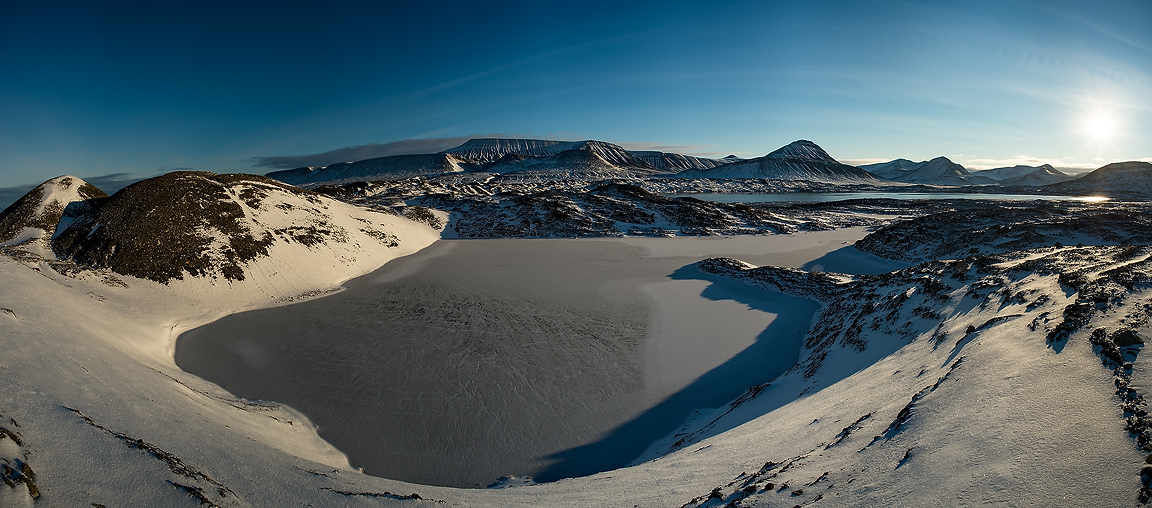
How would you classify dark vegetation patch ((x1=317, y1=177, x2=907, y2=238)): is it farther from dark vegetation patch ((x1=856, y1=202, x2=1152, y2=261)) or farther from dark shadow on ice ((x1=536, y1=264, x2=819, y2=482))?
dark shadow on ice ((x1=536, y1=264, x2=819, y2=482))

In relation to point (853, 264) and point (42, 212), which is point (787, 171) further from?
point (42, 212)

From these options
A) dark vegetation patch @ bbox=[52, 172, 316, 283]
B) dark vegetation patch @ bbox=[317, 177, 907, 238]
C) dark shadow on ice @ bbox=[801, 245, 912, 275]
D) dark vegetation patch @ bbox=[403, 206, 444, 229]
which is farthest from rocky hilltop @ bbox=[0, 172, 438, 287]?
dark shadow on ice @ bbox=[801, 245, 912, 275]

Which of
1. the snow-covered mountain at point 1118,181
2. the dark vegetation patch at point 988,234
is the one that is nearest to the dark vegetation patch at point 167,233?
the dark vegetation patch at point 988,234

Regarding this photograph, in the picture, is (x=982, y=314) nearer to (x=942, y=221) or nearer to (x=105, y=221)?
(x=942, y=221)

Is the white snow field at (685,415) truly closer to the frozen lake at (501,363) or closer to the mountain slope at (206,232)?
the frozen lake at (501,363)

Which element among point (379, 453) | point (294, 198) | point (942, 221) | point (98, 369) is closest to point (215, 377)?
point (98, 369)

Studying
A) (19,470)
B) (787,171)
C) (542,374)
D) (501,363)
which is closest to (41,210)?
(501,363)
